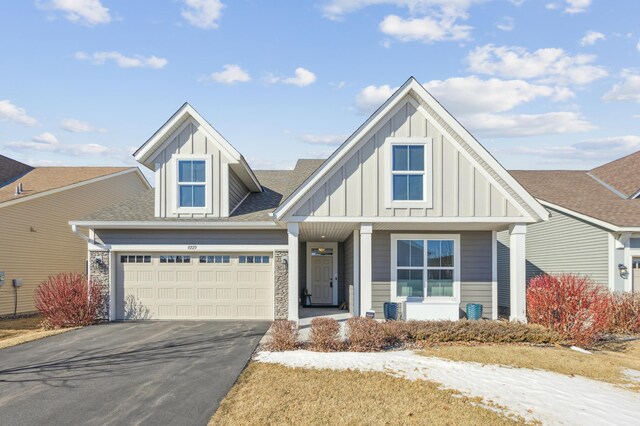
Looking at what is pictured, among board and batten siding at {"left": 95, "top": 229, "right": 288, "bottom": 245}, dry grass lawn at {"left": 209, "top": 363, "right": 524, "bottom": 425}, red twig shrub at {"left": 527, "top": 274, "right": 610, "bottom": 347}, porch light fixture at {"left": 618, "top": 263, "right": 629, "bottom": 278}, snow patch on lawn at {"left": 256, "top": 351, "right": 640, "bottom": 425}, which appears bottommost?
snow patch on lawn at {"left": 256, "top": 351, "right": 640, "bottom": 425}

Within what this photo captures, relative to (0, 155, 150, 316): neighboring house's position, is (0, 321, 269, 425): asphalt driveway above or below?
below

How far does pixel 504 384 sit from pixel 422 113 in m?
7.42

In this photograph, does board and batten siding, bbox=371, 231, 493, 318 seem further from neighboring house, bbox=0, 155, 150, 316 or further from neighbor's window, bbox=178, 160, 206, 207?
neighboring house, bbox=0, 155, 150, 316

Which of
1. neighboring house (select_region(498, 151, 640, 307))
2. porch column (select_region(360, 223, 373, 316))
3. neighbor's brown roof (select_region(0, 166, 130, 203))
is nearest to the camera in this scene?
porch column (select_region(360, 223, 373, 316))

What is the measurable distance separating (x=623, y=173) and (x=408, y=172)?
483 inches

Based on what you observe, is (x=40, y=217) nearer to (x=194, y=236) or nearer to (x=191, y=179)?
(x=191, y=179)

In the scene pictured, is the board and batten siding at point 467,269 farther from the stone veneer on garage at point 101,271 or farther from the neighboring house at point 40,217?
the neighboring house at point 40,217

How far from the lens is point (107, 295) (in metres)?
14.7

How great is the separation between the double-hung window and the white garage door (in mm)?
4156

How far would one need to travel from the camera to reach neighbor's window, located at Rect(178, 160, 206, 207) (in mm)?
15071

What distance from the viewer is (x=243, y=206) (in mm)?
16203

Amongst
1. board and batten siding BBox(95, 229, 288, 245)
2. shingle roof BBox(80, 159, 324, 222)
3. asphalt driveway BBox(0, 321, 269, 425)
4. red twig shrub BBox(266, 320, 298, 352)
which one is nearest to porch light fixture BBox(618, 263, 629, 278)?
shingle roof BBox(80, 159, 324, 222)

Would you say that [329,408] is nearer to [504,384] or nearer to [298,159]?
[504,384]

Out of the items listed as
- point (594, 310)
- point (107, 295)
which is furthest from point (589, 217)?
point (107, 295)
